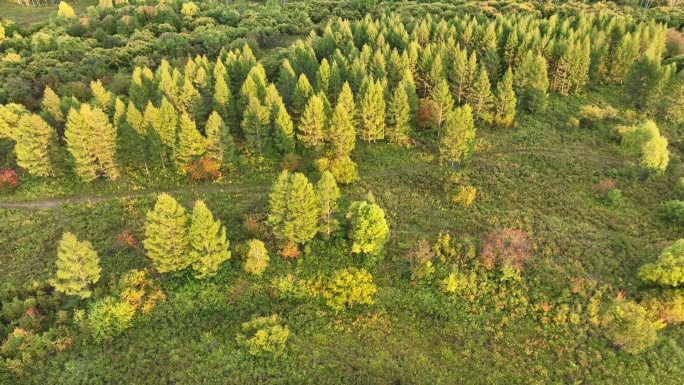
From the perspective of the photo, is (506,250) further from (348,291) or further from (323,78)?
(323,78)

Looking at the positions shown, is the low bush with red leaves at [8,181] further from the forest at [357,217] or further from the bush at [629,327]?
the bush at [629,327]

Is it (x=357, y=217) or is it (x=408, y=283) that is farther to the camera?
(x=408, y=283)

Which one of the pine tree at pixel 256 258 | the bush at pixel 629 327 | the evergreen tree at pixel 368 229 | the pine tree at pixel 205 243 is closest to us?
the bush at pixel 629 327

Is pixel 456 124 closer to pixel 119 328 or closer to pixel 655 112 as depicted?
pixel 655 112

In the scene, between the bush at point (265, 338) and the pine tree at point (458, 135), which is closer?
the bush at point (265, 338)

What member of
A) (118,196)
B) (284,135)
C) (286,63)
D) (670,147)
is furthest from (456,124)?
(118,196)

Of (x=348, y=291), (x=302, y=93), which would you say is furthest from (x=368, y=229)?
(x=302, y=93)

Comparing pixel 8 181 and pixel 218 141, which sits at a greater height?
pixel 218 141

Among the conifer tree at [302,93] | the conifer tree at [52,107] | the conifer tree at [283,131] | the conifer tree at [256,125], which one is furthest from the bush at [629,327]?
the conifer tree at [52,107]
